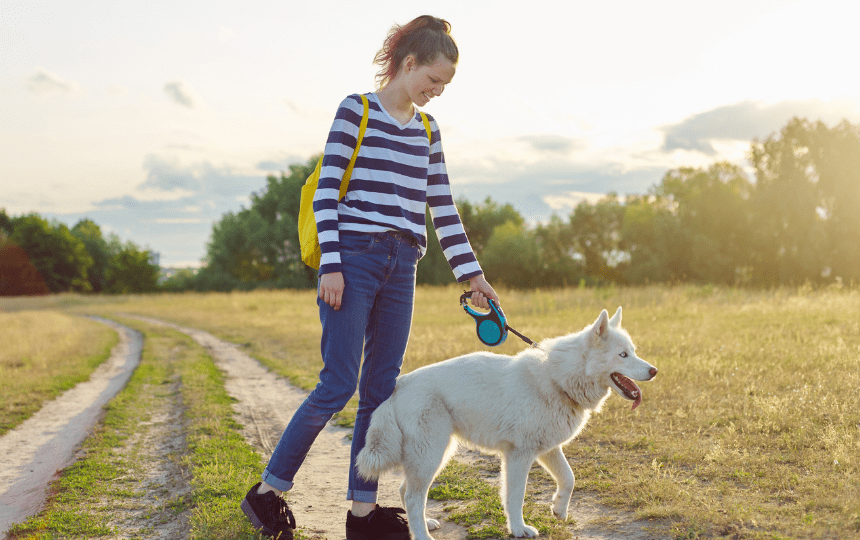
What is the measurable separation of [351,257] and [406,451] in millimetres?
1200

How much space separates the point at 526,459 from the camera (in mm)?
3457

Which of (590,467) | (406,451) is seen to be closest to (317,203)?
(406,451)

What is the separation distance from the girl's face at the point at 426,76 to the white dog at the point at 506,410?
164cm

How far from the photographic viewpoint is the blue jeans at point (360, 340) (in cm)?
315

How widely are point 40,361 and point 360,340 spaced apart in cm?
1146

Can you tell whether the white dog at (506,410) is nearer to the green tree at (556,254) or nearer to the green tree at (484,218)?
the green tree at (556,254)

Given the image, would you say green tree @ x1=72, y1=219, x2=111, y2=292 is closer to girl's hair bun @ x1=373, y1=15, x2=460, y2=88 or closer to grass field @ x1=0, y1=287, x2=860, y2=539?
grass field @ x1=0, y1=287, x2=860, y2=539

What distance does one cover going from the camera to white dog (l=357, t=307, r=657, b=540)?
3303 mm

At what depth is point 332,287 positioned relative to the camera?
3039mm

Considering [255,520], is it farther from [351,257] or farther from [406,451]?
[351,257]

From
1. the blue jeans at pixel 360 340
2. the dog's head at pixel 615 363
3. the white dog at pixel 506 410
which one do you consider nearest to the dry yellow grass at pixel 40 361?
the blue jeans at pixel 360 340

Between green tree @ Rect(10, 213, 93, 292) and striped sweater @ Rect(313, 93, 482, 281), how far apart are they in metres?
73.5

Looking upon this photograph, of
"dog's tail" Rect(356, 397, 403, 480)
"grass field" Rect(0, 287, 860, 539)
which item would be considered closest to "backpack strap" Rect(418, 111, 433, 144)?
"dog's tail" Rect(356, 397, 403, 480)

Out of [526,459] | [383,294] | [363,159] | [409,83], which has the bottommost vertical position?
[526,459]
